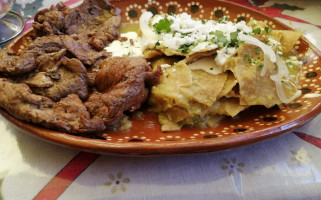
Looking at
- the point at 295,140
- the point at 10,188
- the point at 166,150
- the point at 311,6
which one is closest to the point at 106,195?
the point at 166,150

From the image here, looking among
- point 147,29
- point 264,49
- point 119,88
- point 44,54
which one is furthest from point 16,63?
point 264,49

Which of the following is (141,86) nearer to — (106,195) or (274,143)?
(106,195)

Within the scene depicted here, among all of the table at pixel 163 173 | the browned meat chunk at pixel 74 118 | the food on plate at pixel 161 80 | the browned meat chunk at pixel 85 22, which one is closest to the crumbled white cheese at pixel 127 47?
the browned meat chunk at pixel 85 22

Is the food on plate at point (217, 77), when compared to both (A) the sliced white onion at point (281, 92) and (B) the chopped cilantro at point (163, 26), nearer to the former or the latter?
(A) the sliced white onion at point (281, 92)

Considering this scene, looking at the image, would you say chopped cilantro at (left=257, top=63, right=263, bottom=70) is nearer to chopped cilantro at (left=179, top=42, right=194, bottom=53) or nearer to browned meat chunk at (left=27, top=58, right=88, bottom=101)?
chopped cilantro at (left=179, top=42, right=194, bottom=53)

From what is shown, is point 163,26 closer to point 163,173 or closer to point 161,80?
point 161,80
